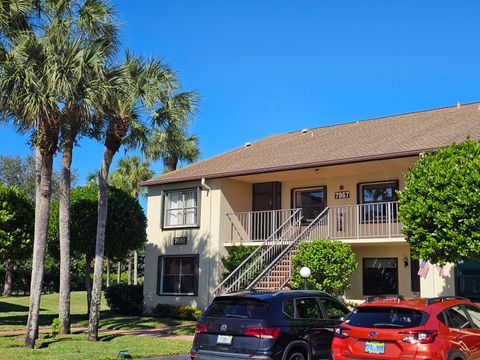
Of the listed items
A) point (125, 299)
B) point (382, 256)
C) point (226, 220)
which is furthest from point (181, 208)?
point (382, 256)

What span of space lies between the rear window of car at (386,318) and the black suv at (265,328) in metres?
0.97

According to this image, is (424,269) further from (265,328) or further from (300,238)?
(265,328)

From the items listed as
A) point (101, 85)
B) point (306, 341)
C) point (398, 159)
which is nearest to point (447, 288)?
point (398, 159)

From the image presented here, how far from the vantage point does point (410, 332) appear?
766cm

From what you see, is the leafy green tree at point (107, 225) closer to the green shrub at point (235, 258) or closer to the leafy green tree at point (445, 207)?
the green shrub at point (235, 258)

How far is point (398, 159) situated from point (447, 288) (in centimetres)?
432

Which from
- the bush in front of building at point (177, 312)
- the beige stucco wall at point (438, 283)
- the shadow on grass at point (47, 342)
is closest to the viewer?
the shadow on grass at point (47, 342)

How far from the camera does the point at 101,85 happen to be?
14.2m

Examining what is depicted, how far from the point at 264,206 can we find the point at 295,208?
1455 millimetres

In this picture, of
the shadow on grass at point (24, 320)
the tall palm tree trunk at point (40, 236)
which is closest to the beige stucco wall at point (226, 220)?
the shadow on grass at point (24, 320)

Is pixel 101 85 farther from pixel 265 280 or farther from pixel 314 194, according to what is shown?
pixel 314 194

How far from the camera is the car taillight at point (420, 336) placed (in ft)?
24.8

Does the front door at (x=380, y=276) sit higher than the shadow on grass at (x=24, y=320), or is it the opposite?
the front door at (x=380, y=276)

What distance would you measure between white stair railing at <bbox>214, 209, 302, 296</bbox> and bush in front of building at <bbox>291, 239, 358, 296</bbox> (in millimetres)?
2708
